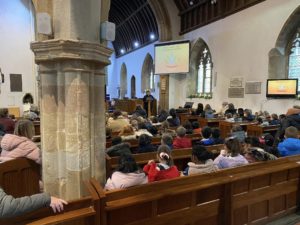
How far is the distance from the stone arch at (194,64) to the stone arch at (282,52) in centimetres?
458

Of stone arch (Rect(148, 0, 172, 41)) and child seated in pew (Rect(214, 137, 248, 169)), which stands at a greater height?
stone arch (Rect(148, 0, 172, 41))

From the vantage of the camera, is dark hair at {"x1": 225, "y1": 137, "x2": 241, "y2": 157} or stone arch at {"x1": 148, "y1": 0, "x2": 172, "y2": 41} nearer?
dark hair at {"x1": 225, "y1": 137, "x2": 241, "y2": 157}

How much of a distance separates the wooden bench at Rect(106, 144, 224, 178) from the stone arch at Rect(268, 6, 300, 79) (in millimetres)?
6323

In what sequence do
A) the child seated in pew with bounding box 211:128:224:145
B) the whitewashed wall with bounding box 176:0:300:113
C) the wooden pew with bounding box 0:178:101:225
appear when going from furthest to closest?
the whitewashed wall with bounding box 176:0:300:113, the child seated in pew with bounding box 211:128:224:145, the wooden pew with bounding box 0:178:101:225

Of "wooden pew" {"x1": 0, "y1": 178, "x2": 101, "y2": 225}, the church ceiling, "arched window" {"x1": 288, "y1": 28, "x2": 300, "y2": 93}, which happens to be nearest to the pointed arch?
the church ceiling

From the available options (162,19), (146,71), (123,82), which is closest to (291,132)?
(162,19)

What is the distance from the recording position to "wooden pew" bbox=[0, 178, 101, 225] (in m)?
1.63

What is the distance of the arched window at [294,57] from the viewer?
28.8 ft

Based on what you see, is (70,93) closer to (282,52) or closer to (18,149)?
(18,149)

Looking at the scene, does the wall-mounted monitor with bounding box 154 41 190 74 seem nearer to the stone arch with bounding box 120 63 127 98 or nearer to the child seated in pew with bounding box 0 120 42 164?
the stone arch with bounding box 120 63 127 98

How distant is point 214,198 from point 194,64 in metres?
11.8

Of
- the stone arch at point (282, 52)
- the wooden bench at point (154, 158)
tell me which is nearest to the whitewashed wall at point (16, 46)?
the wooden bench at point (154, 158)

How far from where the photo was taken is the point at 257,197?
8.72ft

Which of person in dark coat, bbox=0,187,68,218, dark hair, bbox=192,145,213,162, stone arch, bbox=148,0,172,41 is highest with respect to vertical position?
stone arch, bbox=148,0,172,41
